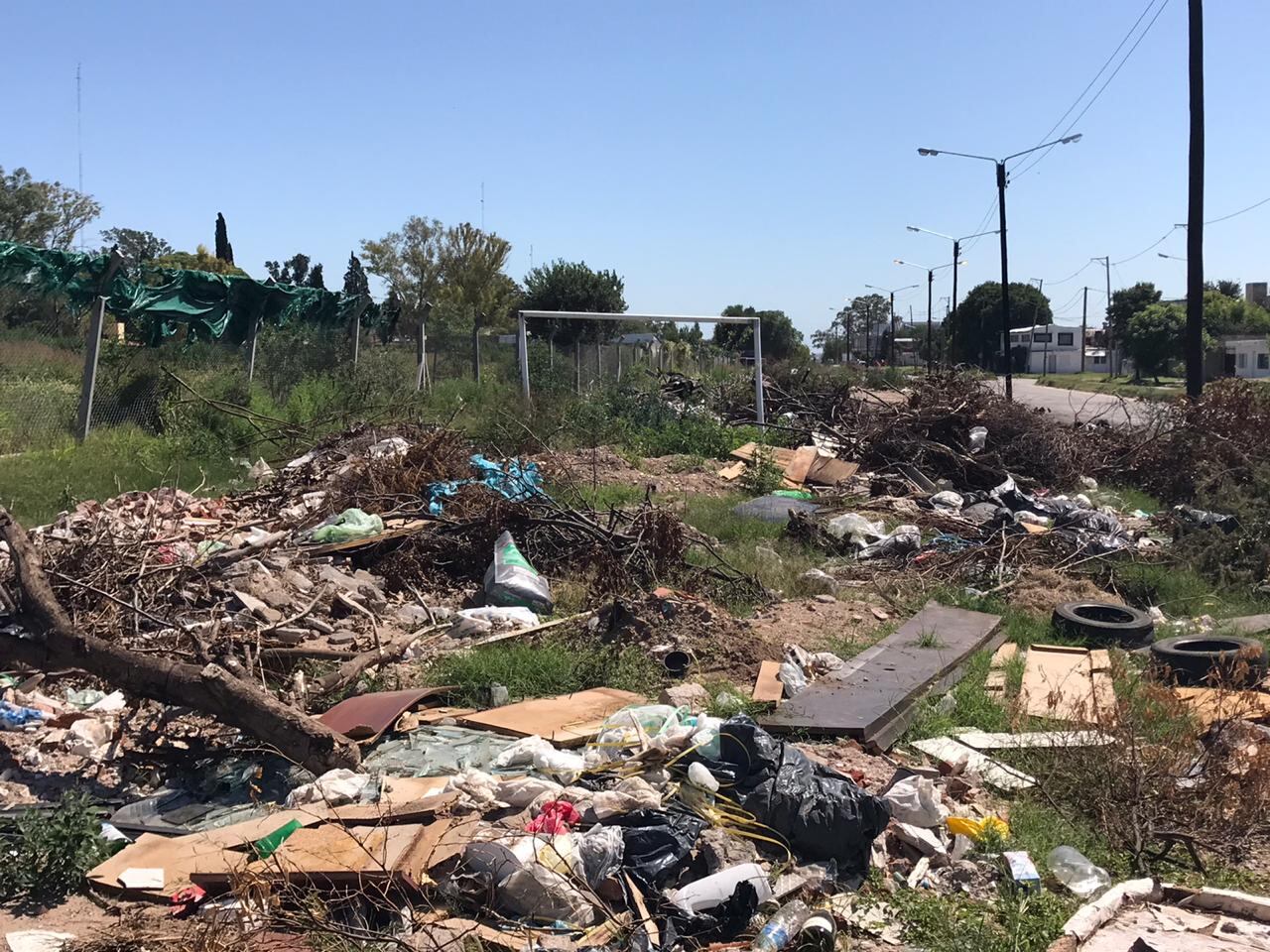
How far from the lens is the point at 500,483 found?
9102 mm

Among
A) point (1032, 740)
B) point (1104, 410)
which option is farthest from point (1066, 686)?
point (1104, 410)

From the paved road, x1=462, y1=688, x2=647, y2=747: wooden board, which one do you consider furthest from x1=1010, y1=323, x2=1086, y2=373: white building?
x1=462, y1=688, x2=647, y2=747: wooden board

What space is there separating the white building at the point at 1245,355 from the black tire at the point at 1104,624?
51593 mm

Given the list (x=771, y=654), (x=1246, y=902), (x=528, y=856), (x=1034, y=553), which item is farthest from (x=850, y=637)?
(x=528, y=856)

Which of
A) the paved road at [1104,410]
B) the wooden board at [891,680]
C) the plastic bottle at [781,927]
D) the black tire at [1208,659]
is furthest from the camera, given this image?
the paved road at [1104,410]

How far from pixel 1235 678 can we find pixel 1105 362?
79.2 meters

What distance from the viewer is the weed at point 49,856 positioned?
384 centimetres

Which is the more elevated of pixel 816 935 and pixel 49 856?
pixel 49 856

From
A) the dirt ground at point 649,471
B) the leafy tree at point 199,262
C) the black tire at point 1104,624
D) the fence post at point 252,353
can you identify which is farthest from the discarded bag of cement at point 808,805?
the leafy tree at point 199,262

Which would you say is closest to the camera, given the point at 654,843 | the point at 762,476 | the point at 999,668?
the point at 654,843

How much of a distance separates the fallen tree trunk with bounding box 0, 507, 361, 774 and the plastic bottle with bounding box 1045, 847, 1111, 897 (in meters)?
3.01

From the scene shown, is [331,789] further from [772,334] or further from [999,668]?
[772,334]

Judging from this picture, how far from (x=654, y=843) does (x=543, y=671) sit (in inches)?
95.1

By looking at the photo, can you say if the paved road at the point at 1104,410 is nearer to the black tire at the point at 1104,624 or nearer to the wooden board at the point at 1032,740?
the black tire at the point at 1104,624
